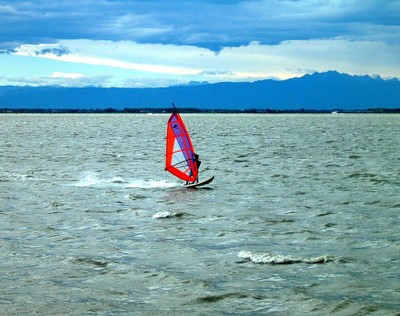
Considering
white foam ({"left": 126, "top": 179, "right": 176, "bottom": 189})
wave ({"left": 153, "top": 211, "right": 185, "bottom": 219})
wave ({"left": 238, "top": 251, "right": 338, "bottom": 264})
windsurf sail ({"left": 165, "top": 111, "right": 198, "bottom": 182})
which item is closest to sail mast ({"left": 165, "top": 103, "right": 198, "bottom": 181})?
windsurf sail ({"left": 165, "top": 111, "right": 198, "bottom": 182})

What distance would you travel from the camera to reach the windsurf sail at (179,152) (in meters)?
35.2

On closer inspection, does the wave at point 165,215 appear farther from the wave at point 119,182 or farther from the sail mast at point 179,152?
the sail mast at point 179,152

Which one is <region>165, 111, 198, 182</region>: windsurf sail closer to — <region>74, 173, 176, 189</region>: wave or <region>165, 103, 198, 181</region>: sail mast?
<region>165, 103, 198, 181</region>: sail mast

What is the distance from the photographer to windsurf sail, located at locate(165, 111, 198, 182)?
35.2 m

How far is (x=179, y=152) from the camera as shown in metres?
35.3

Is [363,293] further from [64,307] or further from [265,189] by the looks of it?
[265,189]

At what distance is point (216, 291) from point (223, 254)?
3.38 metres

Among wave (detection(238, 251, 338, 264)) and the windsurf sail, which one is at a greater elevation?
the windsurf sail

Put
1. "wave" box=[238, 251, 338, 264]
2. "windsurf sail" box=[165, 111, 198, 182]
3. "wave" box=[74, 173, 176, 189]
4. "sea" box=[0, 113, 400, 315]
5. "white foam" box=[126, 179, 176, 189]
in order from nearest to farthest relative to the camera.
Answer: "sea" box=[0, 113, 400, 315] < "wave" box=[238, 251, 338, 264] < "white foam" box=[126, 179, 176, 189] < "wave" box=[74, 173, 176, 189] < "windsurf sail" box=[165, 111, 198, 182]

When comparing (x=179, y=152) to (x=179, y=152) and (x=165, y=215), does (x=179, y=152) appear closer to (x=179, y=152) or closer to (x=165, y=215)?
(x=179, y=152)

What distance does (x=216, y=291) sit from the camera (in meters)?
14.6

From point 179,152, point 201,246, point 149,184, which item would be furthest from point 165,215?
point 149,184

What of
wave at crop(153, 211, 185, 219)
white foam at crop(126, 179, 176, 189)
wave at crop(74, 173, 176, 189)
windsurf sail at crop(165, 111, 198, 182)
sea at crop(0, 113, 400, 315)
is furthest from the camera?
windsurf sail at crop(165, 111, 198, 182)

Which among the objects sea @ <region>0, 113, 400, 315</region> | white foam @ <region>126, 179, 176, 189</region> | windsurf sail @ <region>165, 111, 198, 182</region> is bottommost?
white foam @ <region>126, 179, 176, 189</region>
